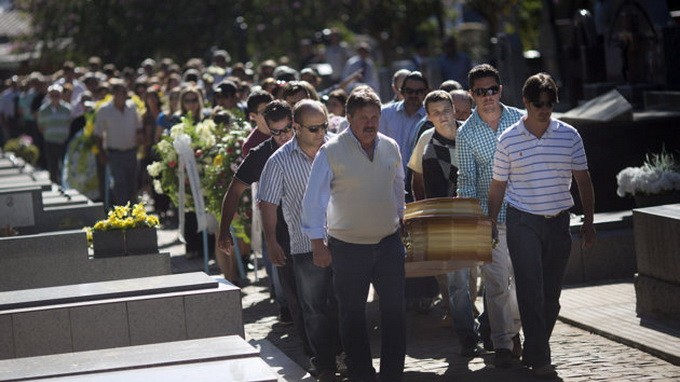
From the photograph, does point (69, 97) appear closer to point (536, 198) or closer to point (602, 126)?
point (602, 126)

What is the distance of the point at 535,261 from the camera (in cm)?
984

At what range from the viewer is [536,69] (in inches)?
1172

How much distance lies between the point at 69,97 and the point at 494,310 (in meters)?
16.2

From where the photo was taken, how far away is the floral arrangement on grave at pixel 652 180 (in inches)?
536

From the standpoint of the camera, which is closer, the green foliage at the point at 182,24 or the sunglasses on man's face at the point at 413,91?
the sunglasses on man's face at the point at 413,91

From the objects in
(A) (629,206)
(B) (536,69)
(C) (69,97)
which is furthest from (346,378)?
(B) (536,69)

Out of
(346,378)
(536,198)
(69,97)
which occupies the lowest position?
(346,378)

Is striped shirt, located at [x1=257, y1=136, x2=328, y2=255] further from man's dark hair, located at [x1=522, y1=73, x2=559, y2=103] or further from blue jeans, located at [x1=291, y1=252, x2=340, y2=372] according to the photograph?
man's dark hair, located at [x1=522, y1=73, x2=559, y2=103]

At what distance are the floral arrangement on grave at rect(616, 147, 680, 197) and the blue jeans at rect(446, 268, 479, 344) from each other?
10.1ft

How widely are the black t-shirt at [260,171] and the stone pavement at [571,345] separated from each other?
2.87 ft

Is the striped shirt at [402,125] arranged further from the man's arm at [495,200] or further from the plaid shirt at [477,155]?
the man's arm at [495,200]

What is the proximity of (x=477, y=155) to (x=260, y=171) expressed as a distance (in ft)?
5.18

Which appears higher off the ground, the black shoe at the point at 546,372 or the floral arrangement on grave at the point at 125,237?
the floral arrangement on grave at the point at 125,237

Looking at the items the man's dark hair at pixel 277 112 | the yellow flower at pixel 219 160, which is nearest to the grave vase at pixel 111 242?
the man's dark hair at pixel 277 112
